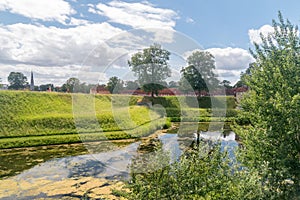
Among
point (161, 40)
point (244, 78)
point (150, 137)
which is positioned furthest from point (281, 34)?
point (150, 137)

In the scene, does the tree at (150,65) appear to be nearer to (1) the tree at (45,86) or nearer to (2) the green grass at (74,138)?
(2) the green grass at (74,138)

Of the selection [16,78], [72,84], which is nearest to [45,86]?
[16,78]

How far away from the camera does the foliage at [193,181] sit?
5.51 m

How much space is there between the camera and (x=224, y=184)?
18.6 feet

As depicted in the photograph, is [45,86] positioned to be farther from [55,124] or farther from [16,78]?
[55,124]

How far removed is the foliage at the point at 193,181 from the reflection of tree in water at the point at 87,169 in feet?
29.5

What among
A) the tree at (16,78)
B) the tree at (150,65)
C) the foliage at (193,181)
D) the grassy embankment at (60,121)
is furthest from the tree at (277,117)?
the tree at (16,78)

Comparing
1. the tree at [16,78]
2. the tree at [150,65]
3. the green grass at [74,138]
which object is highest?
the tree at [16,78]

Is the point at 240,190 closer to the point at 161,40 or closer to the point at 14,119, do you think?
the point at 161,40

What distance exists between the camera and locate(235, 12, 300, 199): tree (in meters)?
→ 7.48

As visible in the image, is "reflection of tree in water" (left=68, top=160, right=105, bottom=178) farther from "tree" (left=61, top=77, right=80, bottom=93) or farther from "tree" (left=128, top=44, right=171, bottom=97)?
"tree" (left=128, top=44, right=171, bottom=97)

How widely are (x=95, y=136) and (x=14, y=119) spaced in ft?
27.7

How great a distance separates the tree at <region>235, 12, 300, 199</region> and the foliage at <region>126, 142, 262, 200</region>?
1.33 metres

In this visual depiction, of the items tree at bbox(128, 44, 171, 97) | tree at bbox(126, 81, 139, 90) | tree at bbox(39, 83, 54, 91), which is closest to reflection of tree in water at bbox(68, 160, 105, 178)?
tree at bbox(126, 81, 139, 90)
